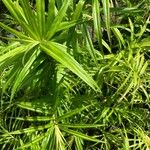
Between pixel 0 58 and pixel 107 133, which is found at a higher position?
pixel 0 58

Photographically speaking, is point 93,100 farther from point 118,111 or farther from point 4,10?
point 4,10

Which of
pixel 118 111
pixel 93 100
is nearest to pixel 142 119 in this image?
pixel 118 111

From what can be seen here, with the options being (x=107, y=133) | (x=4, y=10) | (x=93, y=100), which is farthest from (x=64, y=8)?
(x=4, y=10)

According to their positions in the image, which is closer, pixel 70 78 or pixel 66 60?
pixel 66 60

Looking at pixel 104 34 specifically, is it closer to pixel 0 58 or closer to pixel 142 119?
pixel 142 119

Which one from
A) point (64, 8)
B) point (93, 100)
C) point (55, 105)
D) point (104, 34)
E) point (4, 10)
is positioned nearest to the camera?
point (64, 8)

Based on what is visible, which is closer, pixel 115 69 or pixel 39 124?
pixel 115 69

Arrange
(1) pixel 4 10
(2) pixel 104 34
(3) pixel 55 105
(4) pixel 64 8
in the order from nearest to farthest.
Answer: (4) pixel 64 8, (3) pixel 55 105, (2) pixel 104 34, (1) pixel 4 10

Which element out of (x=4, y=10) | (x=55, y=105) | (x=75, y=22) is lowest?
(x=55, y=105)
